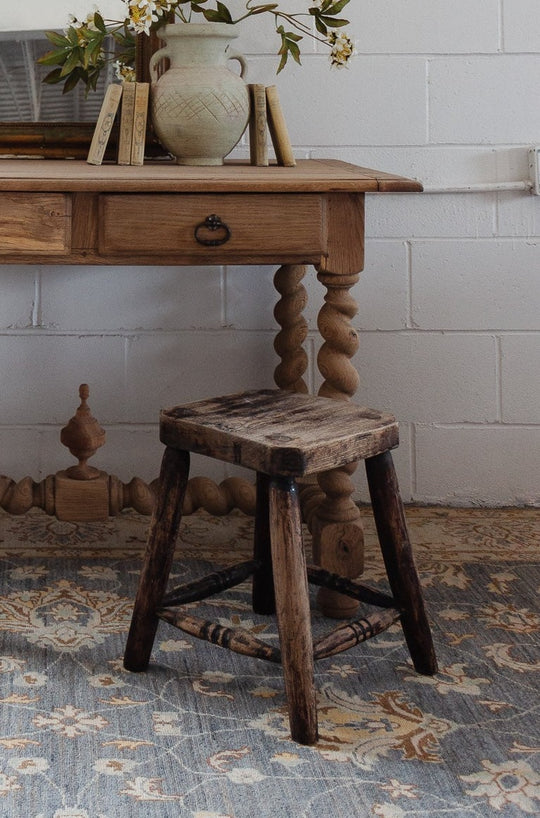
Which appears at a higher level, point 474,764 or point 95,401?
point 95,401

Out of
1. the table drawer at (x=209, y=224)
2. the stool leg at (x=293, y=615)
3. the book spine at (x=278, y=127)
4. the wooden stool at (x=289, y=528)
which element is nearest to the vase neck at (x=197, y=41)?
the book spine at (x=278, y=127)

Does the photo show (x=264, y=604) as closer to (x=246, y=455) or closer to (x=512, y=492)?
(x=246, y=455)

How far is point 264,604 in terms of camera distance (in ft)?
5.94

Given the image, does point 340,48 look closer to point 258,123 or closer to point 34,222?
point 258,123

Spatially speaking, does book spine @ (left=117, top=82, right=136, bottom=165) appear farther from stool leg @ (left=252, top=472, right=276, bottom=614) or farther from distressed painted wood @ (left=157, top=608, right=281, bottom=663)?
distressed painted wood @ (left=157, top=608, right=281, bottom=663)

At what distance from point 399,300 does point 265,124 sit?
0.61 meters

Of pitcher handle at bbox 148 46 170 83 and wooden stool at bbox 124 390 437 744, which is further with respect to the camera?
pitcher handle at bbox 148 46 170 83

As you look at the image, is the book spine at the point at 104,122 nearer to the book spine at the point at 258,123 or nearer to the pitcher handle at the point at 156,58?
the pitcher handle at the point at 156,58

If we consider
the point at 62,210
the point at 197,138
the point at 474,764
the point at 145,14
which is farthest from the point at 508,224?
the point at 474,764

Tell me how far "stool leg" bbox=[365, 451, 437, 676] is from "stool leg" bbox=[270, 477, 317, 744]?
203 millimetres

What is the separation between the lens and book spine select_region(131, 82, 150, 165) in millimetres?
1818

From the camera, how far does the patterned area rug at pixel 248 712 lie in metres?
1.28

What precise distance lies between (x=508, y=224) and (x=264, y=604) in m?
1.05

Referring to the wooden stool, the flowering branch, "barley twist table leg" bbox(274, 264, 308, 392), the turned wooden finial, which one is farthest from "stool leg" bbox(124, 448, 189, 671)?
the flowering branch
